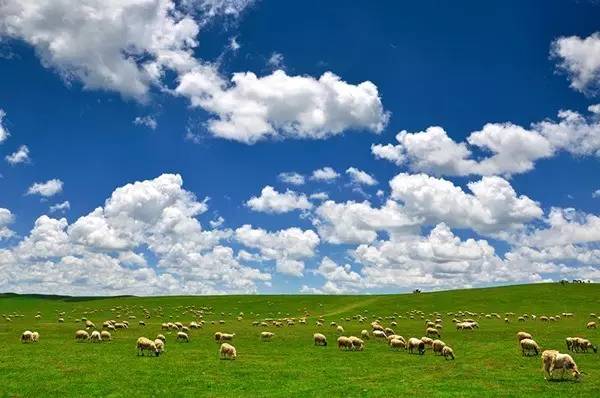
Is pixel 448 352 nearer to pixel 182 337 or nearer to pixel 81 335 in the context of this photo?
pixel 182 337

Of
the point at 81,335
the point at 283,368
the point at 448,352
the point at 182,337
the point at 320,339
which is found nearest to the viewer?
the point at 283,368

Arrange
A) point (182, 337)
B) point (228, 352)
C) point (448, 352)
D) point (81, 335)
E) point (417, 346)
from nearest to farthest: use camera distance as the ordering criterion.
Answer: point (448, 352) → point (228, 352) → point (417, 346) → point (81, 335) → point (182, 337)

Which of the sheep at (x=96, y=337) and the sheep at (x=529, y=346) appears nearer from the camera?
the sheep at (x=529, y=346)

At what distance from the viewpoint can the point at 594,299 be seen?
10650 cm

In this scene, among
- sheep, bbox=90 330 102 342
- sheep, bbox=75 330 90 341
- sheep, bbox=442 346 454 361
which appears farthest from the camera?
sheep, bbox=75 330 90 341

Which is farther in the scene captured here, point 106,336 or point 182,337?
point 106,336

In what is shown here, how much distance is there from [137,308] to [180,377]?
296ft

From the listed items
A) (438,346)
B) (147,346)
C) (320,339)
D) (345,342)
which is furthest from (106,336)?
(438,346)

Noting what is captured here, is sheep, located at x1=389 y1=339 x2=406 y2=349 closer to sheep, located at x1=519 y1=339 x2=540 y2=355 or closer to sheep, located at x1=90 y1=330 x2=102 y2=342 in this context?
sheep, located at x1=519 y1=339 x2=540 y2=355

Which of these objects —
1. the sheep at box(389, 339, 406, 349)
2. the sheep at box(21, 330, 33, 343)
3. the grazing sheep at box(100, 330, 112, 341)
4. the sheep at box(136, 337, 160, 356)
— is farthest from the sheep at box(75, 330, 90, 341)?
the sheep at box(389, 339, 406, 349)

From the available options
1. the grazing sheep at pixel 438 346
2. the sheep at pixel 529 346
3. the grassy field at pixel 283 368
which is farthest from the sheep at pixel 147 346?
the sheep at pixel 529 346

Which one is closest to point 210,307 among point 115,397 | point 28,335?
point 28,335

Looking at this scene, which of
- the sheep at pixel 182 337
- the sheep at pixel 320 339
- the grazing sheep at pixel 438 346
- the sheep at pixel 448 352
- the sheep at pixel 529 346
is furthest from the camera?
the sheep at pixel 182 337

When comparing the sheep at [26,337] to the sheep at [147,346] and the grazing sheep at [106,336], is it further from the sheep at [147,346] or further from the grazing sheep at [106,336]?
the sheep at [147,346]
